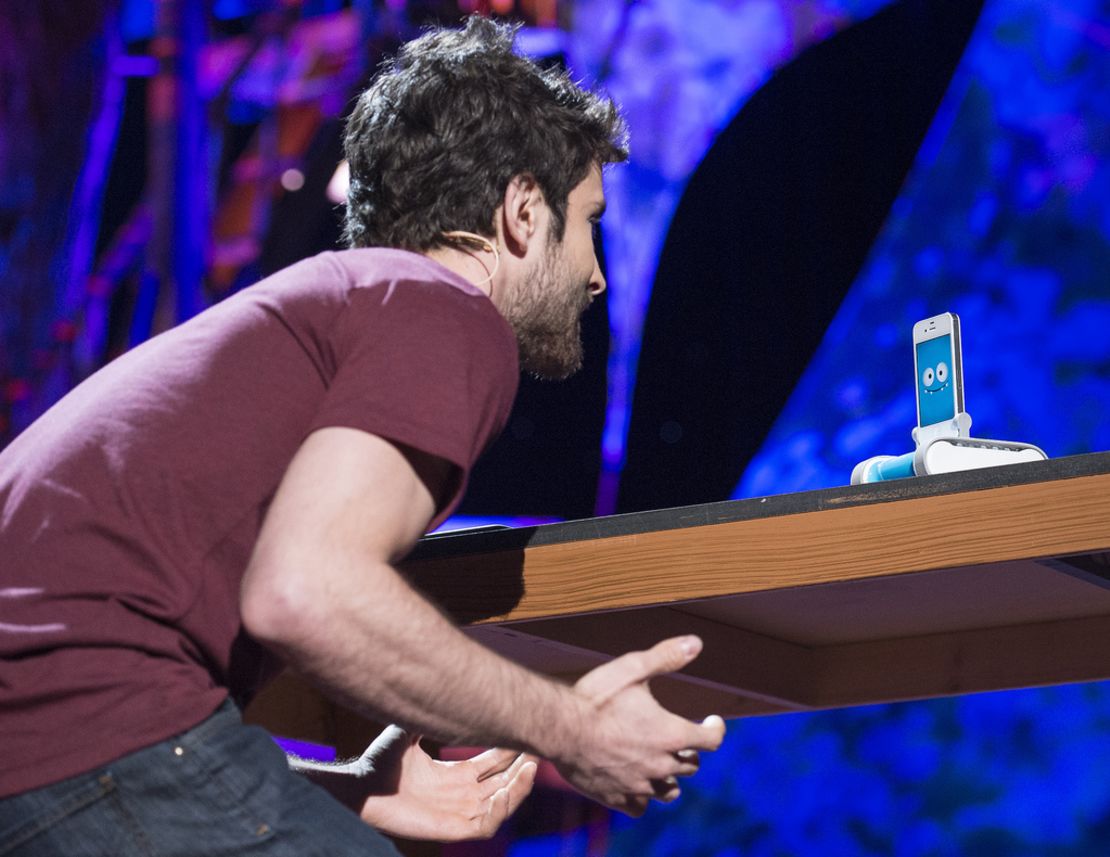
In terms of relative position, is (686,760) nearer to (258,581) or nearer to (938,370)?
(258,581)

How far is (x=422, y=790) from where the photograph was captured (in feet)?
3.96

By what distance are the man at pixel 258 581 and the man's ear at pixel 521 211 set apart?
0.83 feet

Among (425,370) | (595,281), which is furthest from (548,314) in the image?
(425,370)

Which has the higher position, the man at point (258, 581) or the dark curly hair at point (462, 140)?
the dark curly hair at point (462, 140)

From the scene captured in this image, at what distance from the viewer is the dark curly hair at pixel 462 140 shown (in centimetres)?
120

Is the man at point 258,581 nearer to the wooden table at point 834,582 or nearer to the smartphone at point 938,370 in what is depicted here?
the wooden table at point 834,582

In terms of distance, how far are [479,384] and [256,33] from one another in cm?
265

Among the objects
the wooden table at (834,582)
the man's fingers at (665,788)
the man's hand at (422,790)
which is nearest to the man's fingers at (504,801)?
the man's hand at (422,790)

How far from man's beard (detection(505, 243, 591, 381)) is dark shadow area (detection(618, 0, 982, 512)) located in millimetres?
1336

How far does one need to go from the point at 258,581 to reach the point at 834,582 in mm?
476

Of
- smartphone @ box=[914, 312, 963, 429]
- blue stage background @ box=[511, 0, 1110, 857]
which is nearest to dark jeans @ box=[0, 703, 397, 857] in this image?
smartphone @ box=[914, 312, 963, 429]

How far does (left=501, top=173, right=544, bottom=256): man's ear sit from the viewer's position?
3.89 feet

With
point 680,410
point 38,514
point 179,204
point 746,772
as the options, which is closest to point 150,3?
point 179,204

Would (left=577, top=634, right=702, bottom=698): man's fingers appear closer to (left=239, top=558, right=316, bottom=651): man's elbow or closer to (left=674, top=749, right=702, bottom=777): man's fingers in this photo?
(left=674, top=749, right=702, bottom=777): man's fingers
